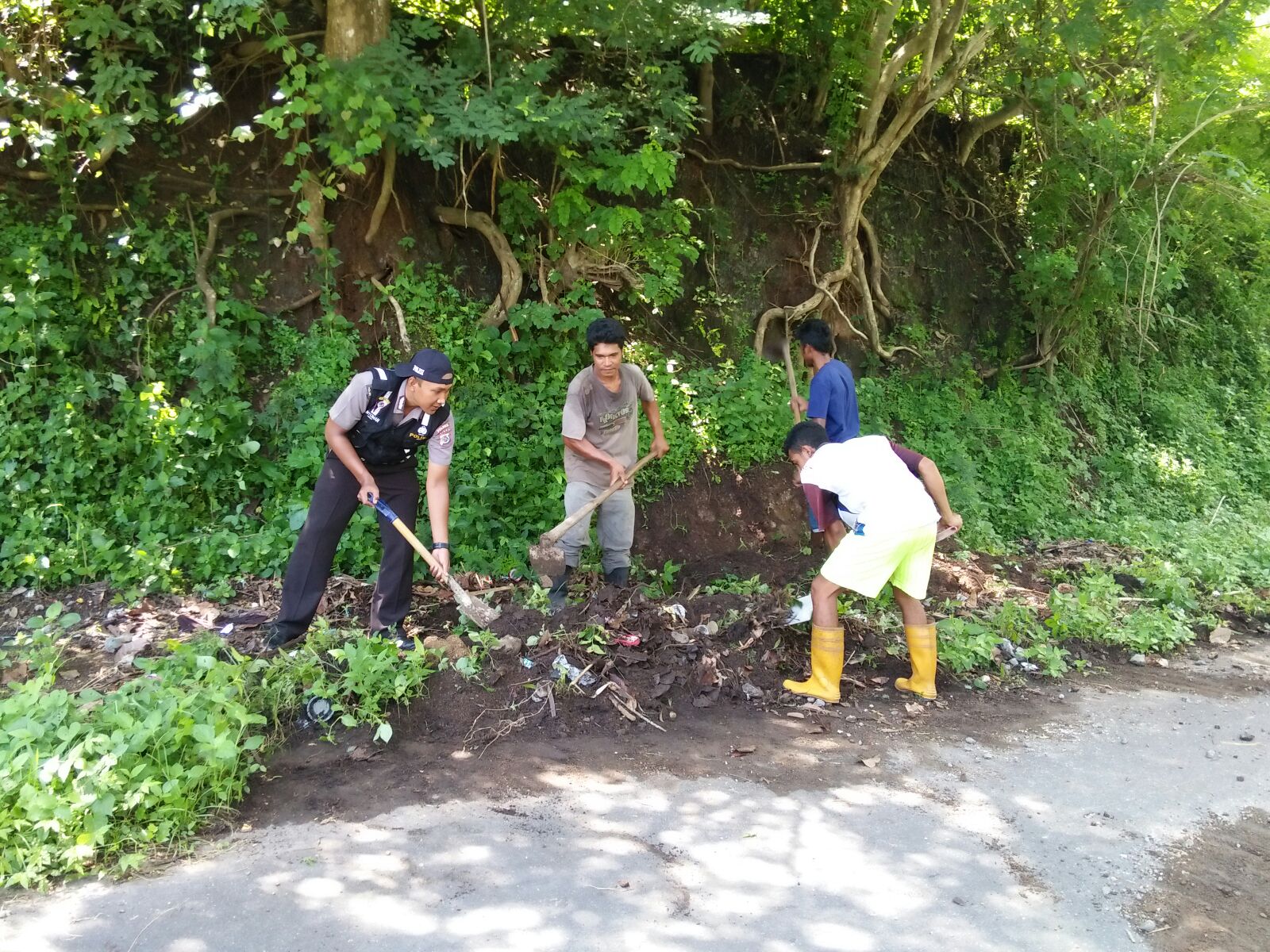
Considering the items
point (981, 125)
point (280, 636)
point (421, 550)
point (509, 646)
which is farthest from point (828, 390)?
point (981, 125)

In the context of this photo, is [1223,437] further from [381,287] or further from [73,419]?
[73,419]

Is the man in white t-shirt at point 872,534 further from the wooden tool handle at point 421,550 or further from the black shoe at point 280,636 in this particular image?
the black shoe at point 280,636

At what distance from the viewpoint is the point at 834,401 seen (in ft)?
19.2

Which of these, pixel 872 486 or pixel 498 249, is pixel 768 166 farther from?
pixel 872 486

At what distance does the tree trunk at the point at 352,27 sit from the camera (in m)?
5.80

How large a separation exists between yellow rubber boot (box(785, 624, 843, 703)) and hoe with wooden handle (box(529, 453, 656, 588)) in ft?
4.86

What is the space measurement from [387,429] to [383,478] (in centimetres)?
34

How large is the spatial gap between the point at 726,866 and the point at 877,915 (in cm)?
52

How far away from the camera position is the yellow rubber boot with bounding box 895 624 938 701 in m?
4.76

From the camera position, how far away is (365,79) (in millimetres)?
5496

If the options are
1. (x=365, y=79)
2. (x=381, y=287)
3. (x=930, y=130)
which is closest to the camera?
(x=365, y=79)

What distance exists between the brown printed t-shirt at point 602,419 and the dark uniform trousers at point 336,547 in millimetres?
1057

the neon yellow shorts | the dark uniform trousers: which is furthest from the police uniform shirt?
the neon yellow shorts

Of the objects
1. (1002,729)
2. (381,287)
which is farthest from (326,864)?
(381,287)
